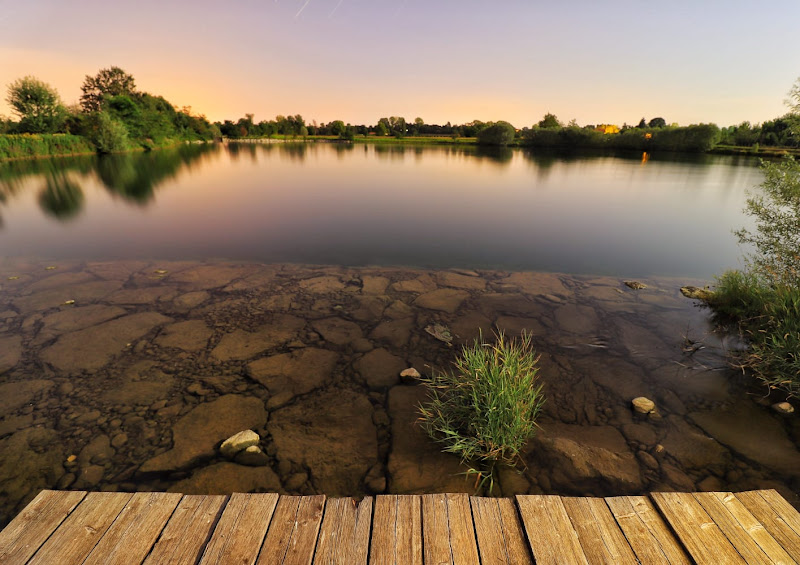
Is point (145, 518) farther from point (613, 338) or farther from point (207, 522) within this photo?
point (613, 338)

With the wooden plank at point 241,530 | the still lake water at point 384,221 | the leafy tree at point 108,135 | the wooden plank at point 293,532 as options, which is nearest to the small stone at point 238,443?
the wooden plank at point 241,530

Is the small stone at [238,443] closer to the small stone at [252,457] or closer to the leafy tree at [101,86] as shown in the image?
the small stone at [252,457]

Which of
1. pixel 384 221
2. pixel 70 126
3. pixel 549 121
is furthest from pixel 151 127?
pixel 549 121

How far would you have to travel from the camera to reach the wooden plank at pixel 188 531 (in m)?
2.17

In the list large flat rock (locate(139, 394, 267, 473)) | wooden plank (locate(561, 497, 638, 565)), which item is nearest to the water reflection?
large flat rock (locate(139, 394, 267, 473))

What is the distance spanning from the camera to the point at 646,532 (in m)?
2.41

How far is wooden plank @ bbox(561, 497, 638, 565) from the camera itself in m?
2.22

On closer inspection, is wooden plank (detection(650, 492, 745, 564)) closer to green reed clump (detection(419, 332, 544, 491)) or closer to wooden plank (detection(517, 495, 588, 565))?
wooden plank (detection(517, 495, 588, 565))

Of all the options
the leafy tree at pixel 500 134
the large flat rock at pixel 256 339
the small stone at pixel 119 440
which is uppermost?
the leafy tree at pixel 500 134

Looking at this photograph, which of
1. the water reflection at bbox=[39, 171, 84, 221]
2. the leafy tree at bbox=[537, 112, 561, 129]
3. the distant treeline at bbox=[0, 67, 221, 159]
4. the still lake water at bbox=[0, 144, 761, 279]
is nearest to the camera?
the still lake water at bbox=[0, 144, 761, 279]

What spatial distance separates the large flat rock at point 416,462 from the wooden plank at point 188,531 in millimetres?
1517

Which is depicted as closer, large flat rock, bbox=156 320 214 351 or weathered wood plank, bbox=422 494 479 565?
weathered wood plank, bbox=422 494 479 565

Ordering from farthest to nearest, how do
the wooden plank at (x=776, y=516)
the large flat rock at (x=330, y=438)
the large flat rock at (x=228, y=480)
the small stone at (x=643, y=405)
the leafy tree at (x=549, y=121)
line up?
the leafy tree at (x=549, y=121) < the small stone at (x=643, y=405) < the large flat rock at (x=330, y=438) < the large flat rock at (x=228, y=480) < the wooden plank at (x=776, y=516)

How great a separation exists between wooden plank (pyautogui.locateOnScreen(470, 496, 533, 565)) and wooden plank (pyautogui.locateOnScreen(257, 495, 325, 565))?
111 cm
